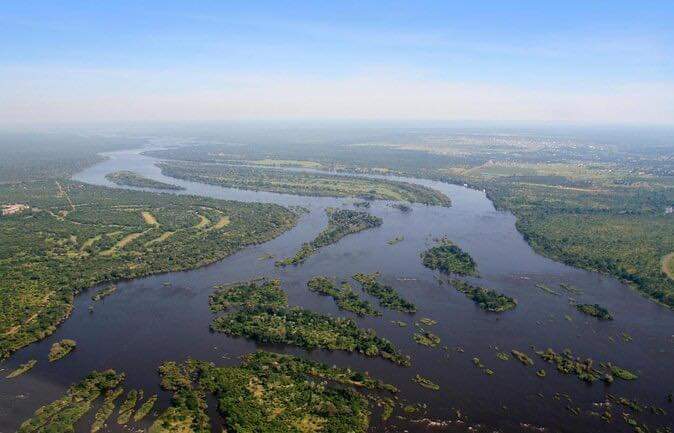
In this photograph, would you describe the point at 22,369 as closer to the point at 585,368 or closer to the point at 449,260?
the point at 585,368

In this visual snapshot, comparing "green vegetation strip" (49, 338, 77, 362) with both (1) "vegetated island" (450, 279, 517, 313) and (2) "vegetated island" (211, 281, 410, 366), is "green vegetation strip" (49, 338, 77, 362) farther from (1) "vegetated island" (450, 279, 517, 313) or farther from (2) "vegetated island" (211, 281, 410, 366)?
(1) "vegetated island" (450, 279, 517, 313)

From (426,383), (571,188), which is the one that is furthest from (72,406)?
(571,188)

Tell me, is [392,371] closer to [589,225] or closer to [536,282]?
[536,282]

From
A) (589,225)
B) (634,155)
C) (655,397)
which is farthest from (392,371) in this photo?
(634,155)

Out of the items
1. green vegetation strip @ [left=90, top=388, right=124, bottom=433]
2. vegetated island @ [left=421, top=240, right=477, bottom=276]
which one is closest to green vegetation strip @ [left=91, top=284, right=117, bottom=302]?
green vegetation strip @ [left=90, top=388, right=124, bottom=433]

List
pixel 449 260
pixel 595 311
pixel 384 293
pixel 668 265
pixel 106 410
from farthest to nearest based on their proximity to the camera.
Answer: pixel 668 265 → pixel 449 260 → pixel 384 293 → pixel 595 311 → pixel 106 410

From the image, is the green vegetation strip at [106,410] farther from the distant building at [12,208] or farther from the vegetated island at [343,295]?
the distant building at [12,208]

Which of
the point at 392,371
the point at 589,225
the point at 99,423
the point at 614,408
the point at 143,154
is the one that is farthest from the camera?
the point at 143,154
